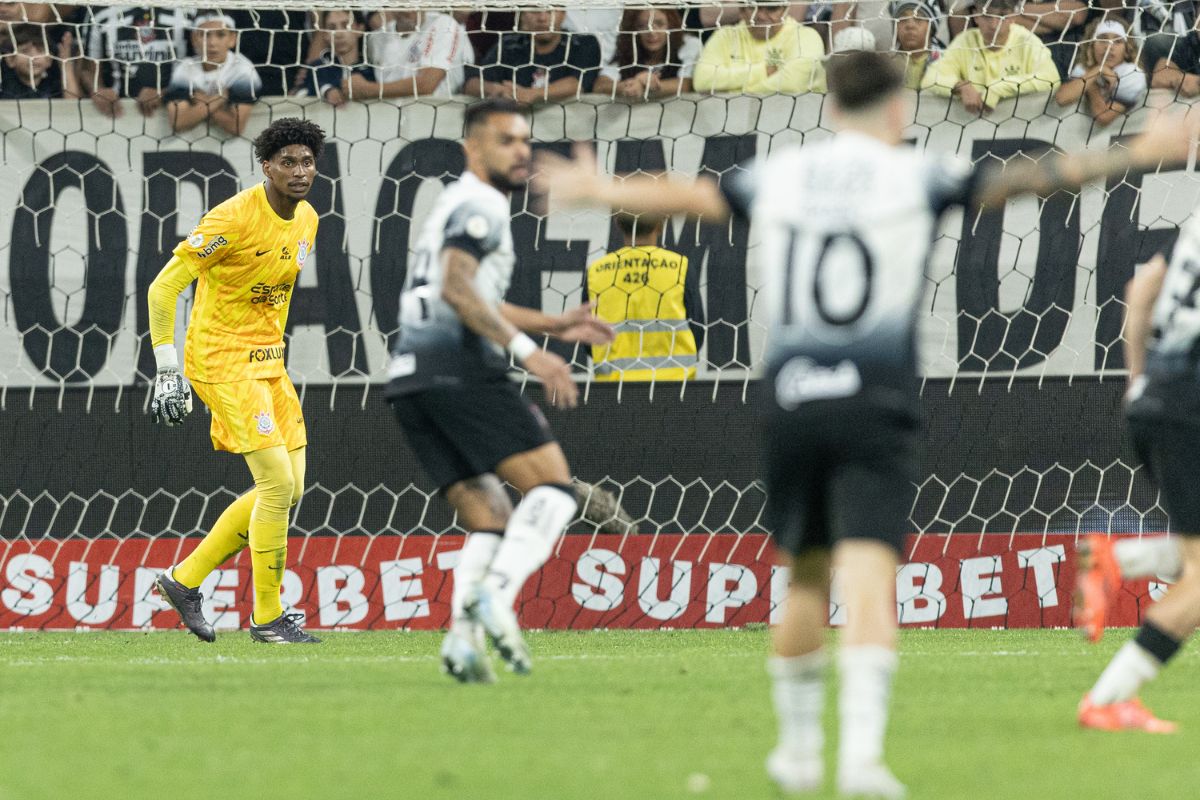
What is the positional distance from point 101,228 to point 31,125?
0.74 m

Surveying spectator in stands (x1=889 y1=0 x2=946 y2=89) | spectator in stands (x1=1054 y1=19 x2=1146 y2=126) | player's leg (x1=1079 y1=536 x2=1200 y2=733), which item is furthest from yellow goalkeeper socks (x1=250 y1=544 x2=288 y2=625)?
spectator in stands (x1=1054 y1=19 x2=1146 y2=126)

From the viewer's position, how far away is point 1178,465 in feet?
17.0

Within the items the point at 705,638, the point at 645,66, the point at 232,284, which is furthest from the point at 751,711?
the point at 645,66

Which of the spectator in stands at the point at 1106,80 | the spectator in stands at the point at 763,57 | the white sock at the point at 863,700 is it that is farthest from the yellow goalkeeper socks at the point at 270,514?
the white sock at the point at 863,700

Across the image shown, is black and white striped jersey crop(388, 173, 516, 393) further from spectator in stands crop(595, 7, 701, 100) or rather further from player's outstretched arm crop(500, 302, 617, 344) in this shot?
spectator in stands crop(595, 7, 701, 100)

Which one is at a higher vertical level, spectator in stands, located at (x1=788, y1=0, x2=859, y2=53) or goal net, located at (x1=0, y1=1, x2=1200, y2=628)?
spectator in stands, located at (x1=788, y1=0, x2=859, y2=53)

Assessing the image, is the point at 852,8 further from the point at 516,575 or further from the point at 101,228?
the point at 516,575

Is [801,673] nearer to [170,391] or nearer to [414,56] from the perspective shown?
[170,391]

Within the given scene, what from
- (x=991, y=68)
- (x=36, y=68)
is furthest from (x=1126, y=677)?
(x=36, y=68)

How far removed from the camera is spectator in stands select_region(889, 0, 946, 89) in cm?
956

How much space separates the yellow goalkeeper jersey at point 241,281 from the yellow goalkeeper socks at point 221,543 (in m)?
0.61

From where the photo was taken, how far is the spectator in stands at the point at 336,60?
9617 mm

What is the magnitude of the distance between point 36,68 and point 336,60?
1.57m

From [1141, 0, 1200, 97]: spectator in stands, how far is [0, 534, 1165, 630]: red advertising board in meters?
2.33
